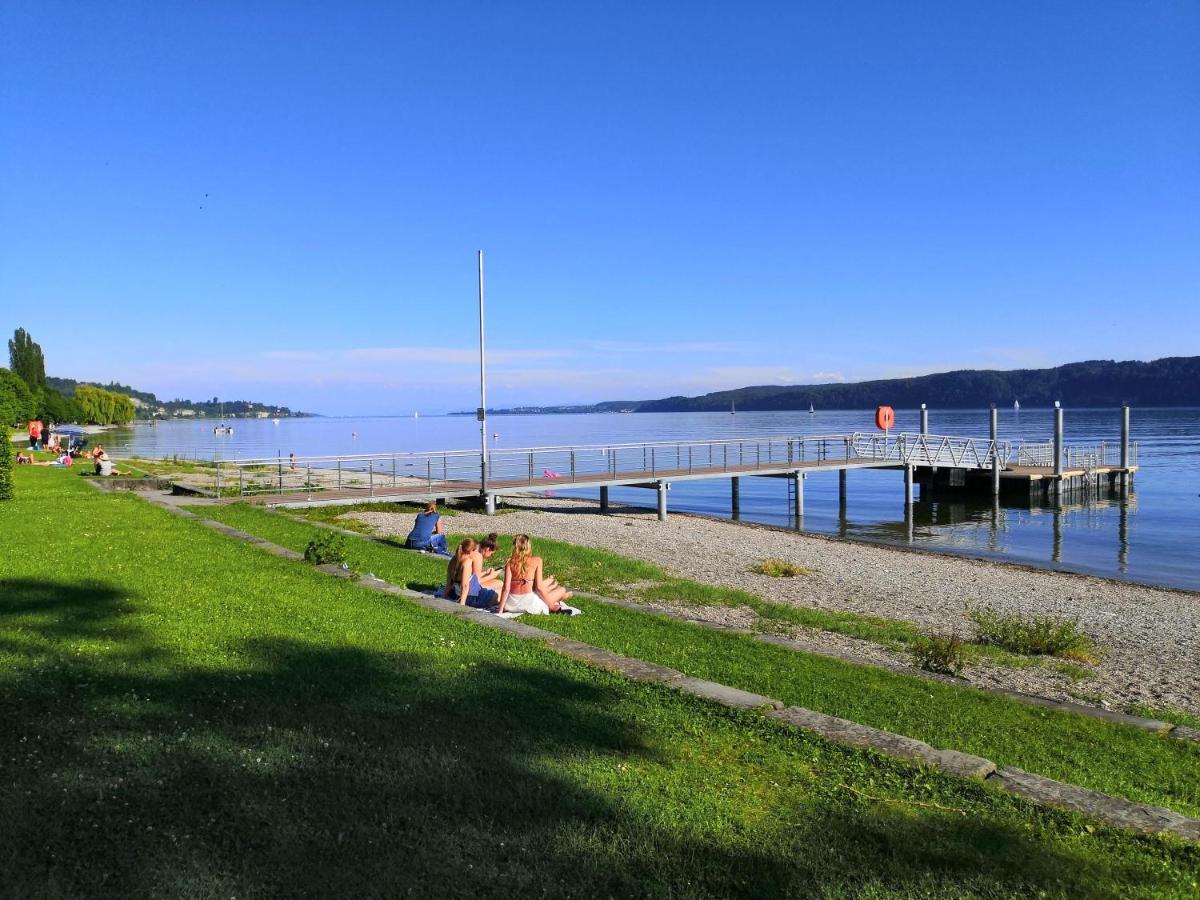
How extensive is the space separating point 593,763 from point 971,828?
1.75m

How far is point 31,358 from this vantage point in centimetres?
10269

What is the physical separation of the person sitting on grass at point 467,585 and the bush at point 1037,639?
20.6 feet

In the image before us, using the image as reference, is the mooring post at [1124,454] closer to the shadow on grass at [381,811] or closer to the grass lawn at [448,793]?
the grass lawn at [448,793]

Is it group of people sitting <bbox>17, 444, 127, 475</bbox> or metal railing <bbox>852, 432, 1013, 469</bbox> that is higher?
group of people sitting <bbox>17, 444, 127, 475</bbox>

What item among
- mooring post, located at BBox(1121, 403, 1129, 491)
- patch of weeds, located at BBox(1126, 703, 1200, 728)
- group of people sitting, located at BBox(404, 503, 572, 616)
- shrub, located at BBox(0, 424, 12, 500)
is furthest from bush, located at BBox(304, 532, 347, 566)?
mooring post, located at BBox(1121, 403, 1129, 491)

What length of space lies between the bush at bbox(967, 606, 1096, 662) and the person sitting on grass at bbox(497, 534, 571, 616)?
560 centimetres

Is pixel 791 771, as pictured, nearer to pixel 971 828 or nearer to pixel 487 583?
pixel 971 828

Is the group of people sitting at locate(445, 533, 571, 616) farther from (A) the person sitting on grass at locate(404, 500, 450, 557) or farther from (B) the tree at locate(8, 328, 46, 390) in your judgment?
(B) the tree at locate(8, 328, 46, 390)

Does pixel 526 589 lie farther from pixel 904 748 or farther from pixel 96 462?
pixel 96 462

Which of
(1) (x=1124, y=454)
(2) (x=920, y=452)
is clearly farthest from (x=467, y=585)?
(1) (x=1124, y=454)

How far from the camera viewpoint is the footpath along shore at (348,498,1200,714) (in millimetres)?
9219

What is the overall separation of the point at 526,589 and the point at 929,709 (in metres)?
4.60

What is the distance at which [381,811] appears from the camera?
3.70m

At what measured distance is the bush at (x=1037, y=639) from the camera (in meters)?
10.4
